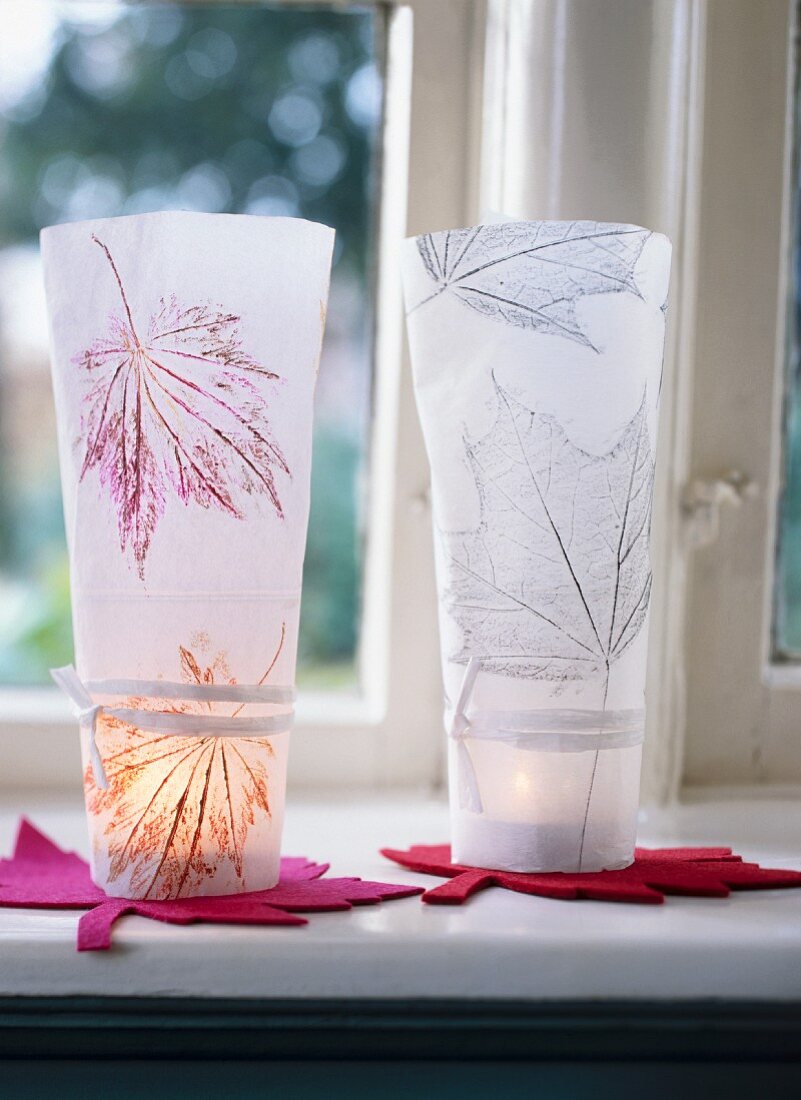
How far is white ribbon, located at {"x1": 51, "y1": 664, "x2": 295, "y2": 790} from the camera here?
535mm

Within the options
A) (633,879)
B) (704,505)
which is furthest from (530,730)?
(704,505)

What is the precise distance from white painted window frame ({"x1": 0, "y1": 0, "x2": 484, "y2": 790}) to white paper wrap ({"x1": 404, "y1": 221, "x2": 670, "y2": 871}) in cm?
29

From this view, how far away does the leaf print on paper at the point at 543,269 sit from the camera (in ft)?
1.88

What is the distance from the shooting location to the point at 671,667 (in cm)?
81

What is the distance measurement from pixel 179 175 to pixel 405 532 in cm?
34

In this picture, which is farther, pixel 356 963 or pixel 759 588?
pixel 759 588

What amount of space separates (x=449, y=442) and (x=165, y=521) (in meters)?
0.15

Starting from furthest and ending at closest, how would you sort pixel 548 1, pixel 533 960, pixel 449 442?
pixel 548 1, pixel 449 442, pixel 533 960

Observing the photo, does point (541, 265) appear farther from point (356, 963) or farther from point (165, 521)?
point (356, 963)

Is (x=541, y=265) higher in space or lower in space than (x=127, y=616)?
higher

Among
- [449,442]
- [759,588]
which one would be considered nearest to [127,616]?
[449,442]

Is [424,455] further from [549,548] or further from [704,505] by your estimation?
[549,548]

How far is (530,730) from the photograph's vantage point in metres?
0.57

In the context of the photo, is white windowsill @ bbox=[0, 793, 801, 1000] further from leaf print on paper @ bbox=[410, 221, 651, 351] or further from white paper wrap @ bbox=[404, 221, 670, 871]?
leaf print on paper @ bbox=[410, 221, 651, 351]
